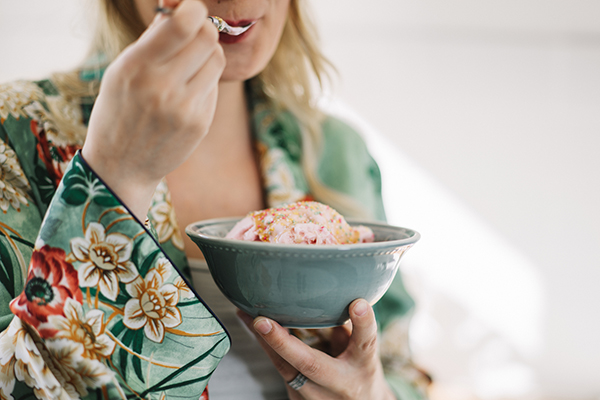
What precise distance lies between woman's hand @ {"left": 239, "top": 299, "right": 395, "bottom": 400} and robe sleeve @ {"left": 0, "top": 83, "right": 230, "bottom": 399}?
69 millimetres

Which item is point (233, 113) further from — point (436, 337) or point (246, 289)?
point (436, 337)

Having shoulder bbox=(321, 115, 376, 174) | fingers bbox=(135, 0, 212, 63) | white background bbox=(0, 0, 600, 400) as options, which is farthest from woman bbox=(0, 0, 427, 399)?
white background bbox=(0, 0, 600, 400)

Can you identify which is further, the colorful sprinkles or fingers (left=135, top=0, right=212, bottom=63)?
the colorful sprinkles

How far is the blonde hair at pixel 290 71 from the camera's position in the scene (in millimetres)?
859

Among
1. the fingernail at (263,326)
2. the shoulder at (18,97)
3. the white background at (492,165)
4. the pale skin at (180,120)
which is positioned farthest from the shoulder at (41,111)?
the white background at (492,165)

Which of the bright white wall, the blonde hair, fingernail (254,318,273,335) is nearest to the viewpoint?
fingernail (254,318,273,335)

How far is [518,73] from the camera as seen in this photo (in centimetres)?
224

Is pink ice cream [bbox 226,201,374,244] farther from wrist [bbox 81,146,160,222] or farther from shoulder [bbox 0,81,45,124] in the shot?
shoulder [bbox 0,81,45,124]

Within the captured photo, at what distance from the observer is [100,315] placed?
448 millimetres

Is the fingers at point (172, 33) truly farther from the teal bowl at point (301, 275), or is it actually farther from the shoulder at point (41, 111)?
the shoulder at point (41, 111)

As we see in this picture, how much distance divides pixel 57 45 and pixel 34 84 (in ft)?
5.04

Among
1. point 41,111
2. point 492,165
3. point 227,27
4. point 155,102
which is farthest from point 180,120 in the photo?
point 492,165

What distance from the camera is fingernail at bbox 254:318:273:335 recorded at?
49 cm

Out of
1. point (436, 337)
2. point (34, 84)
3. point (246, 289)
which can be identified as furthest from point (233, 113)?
point (436, 337)
